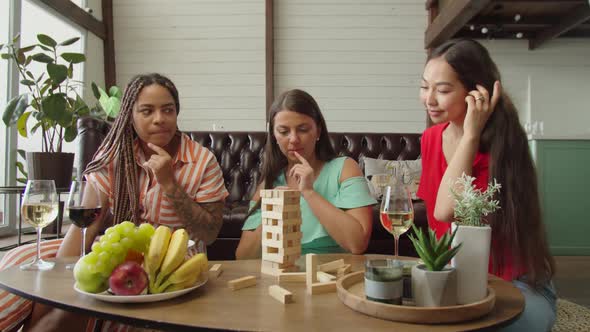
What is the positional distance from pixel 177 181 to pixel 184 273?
72 centimetres

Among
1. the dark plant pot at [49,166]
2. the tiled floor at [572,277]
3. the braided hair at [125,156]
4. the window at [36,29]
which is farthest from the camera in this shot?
the window at [36,29]

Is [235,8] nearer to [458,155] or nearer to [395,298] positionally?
[458,155]

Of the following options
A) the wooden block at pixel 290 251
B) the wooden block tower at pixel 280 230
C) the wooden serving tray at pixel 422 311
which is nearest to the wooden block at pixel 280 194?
the wooden block tower at pixel 280 230

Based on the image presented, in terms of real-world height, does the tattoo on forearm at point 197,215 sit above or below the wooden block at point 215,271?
above

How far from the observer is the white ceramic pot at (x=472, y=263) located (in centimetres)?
86

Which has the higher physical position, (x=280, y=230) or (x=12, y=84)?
(x=12, y=84)

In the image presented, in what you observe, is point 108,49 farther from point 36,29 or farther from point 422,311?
point 422,311

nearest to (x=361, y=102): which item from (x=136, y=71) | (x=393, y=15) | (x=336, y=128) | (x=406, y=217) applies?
(x=336, y=128)

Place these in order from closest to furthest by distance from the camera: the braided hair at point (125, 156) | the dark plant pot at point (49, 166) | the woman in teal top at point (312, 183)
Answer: the woman in teal top at point (312, 183)
the braided hair at point (125, 156)
the dark plant pot at point (49, 166)

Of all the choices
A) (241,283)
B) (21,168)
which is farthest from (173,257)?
(21,168)

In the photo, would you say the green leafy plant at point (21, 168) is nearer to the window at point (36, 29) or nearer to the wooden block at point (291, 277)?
the window at point (36, 29)

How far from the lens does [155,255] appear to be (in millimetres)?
909

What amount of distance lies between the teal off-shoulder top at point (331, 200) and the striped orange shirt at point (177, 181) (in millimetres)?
178

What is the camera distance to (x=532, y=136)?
446 centimetres
